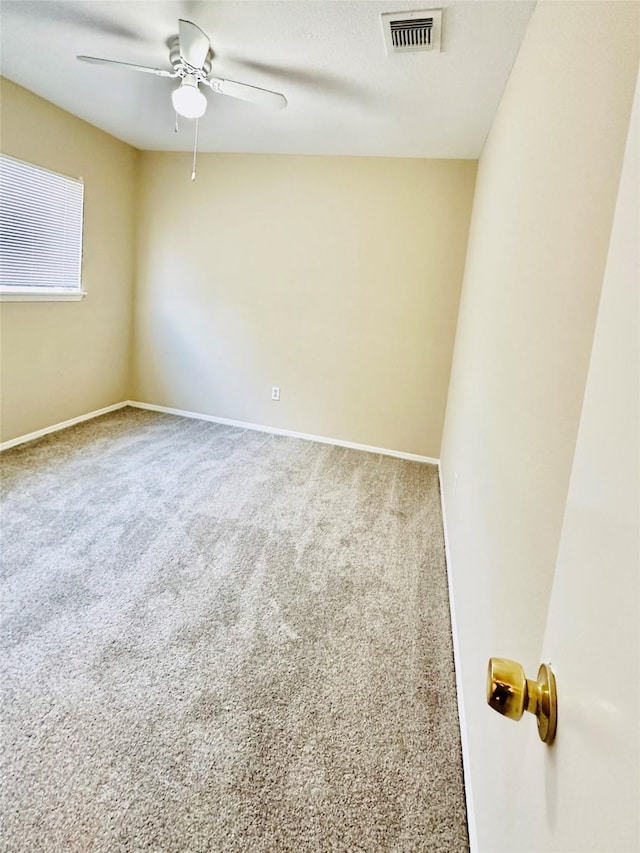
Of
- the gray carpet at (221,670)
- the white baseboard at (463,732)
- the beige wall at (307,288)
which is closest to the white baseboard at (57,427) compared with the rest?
the gray carpet at (221,670)

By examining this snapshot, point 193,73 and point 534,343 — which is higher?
point 193,73

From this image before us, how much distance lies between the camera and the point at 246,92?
7.46 feet

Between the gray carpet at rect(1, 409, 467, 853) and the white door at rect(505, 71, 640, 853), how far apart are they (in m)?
1.02

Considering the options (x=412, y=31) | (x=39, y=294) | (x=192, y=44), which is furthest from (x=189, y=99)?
(x=39, y=294)

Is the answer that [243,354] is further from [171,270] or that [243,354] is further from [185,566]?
[185,566]

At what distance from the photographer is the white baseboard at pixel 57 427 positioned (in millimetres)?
3504

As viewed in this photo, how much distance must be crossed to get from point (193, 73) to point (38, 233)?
6.04 feet

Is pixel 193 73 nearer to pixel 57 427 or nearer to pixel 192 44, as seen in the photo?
pixel 192 44

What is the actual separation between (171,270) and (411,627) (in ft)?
12.5

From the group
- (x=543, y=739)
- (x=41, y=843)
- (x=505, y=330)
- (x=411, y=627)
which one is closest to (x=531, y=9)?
(x=505, y=330)

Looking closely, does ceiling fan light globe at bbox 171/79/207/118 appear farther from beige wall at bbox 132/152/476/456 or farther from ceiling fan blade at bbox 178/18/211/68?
beige wall at bbox 132/152/476/456

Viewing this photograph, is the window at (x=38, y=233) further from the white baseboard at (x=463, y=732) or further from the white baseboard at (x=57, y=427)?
the white baseboard at (x=463, y=732)

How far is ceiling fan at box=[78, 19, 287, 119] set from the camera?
6.79ft

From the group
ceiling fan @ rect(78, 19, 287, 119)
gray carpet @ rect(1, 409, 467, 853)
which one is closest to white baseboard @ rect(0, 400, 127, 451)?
gray carpet @ rect(1, 409, 467, 853)
